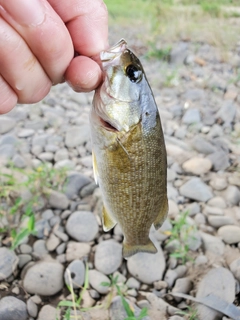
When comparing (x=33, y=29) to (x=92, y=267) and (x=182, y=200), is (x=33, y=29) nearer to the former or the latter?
(x=92, y=267)

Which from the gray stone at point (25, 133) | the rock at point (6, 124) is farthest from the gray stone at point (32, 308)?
the rock at point (6, 124)

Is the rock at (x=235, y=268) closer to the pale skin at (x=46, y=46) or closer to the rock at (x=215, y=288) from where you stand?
the rock at (x=215, y=288)

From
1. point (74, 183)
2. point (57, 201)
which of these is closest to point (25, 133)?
point (74, 183)

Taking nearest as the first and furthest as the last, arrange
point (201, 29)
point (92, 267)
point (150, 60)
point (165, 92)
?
1. point (92, 267)
2. point (165, 92)
3. point (150, 60)
4. point (201, 29)

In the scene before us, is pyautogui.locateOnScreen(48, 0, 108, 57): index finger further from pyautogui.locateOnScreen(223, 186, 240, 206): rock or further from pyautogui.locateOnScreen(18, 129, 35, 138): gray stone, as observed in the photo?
pyautogui.locateOnScreen(18, 129, 35, 138): gray stone

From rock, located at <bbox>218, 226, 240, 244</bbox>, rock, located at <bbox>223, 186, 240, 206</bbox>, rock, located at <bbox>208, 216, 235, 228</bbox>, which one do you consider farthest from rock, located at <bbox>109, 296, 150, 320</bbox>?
rock, located at <bbox>223, 186, 240, 206</bbox>

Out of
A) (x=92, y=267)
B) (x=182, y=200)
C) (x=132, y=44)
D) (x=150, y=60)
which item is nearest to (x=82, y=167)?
(x=182, y=200)
